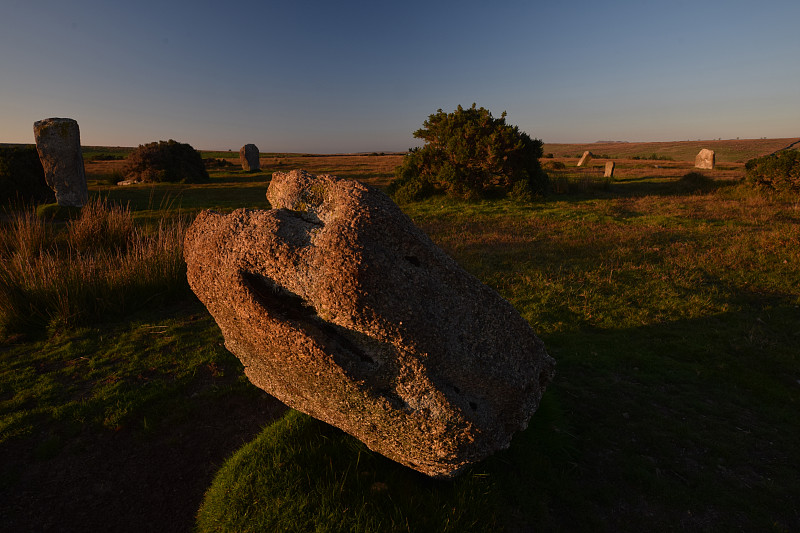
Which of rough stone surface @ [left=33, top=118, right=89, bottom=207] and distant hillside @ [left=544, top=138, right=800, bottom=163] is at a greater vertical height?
distant hillside @ [left=544, top=138, right=800, bottom=163]

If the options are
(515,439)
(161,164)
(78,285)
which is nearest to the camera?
(515,439)

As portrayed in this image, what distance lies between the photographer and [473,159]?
65.9 feet

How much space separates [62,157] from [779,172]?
107ft

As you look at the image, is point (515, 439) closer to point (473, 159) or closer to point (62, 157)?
point (473, 159)

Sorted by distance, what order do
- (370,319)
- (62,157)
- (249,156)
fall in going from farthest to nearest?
1. (249,156)
2. (62,157)
3. (370,319)

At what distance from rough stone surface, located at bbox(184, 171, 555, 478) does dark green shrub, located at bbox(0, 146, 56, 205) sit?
23.0m

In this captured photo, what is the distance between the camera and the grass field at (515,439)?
350 centimetres

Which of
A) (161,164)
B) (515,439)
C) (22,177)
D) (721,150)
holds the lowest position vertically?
(515,439)

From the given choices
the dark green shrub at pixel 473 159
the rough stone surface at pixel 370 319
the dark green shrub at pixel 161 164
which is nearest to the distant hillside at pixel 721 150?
the dark green shrub at pixel 473 159

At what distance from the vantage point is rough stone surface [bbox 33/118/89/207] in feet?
57.7

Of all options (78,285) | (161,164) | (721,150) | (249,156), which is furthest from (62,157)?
(721,150)

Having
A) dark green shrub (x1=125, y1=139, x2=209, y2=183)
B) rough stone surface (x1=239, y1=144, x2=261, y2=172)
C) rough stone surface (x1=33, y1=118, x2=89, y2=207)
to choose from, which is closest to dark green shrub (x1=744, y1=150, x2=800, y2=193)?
rough stone surface (x1=33, y1=118, x2=89, y2=207)

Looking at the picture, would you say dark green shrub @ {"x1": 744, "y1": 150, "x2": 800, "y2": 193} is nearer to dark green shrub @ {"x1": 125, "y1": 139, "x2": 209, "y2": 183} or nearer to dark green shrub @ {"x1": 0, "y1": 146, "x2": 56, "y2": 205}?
dark green shrub @ {"x1": 0, "y1": 146, "x2": 56, "y2": 205}

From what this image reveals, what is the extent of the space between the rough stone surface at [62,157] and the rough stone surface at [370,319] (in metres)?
20.4
